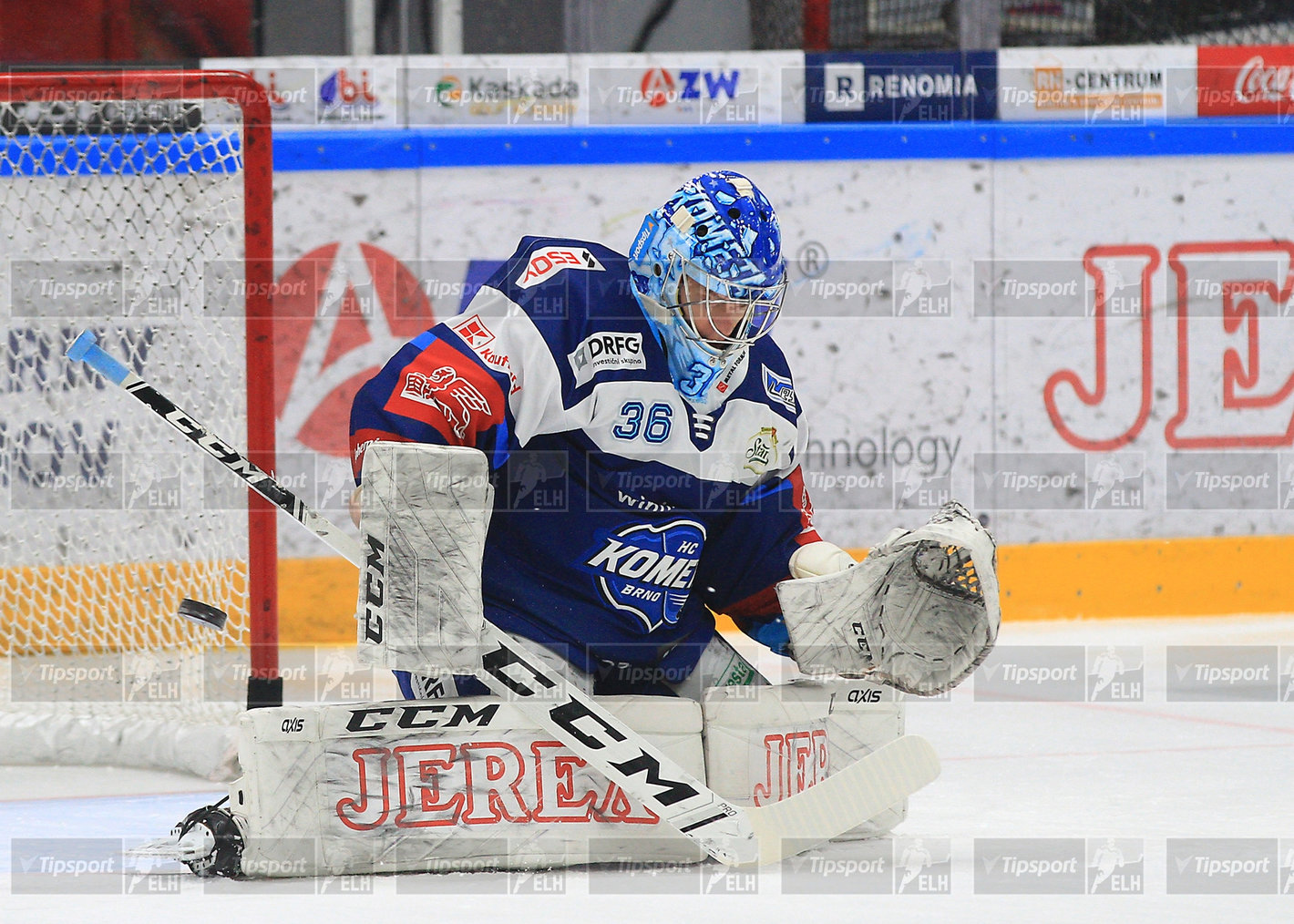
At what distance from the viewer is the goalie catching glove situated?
2.09 metres

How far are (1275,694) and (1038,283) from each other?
1.89 metres

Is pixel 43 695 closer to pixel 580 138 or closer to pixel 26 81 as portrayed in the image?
pixel 26 81

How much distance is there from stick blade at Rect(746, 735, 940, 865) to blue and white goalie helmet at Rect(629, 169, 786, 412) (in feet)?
2.00

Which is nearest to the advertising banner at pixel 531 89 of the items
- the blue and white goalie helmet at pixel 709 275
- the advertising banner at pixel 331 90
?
the advertising banner at pixel 331 90
